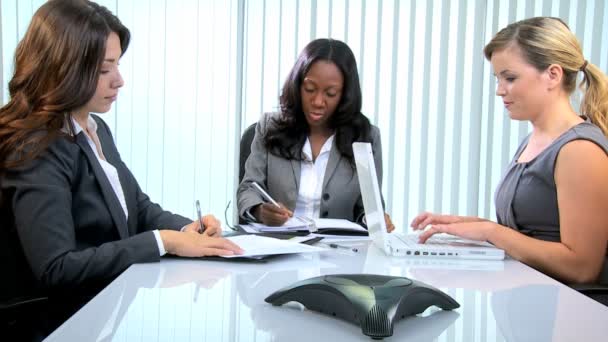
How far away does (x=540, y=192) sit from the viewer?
6.21 ft

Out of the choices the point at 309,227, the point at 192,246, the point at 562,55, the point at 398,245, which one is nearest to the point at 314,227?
the point at 309,227

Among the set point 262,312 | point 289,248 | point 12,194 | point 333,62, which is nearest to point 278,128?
point 333,62

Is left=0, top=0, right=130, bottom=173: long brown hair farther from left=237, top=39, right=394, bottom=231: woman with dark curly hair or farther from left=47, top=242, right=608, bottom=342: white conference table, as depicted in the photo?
left=237, top=39, right=394, bottom=231: woman with dark curly hair

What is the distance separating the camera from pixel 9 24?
3643mm

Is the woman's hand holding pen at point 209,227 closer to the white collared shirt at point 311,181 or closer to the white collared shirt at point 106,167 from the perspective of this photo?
the white collared shirt at point 106,167

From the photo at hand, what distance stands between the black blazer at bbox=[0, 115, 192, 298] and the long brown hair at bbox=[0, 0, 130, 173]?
0.08 meters

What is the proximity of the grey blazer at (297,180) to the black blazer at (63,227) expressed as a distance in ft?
3.01

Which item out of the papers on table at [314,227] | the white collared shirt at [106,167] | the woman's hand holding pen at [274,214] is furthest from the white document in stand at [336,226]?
the white collared shirt at [106,167]

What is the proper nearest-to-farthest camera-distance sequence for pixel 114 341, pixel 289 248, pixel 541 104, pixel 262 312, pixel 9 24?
pixel 114 341 < pixel 262 312 < pixel 289 248 < pixel 541 104 < pixel 9 24

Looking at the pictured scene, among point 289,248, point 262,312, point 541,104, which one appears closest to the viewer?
point 262,312

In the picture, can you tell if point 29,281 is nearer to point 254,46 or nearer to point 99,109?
point 99,109

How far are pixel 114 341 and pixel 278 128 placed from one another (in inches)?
73.8

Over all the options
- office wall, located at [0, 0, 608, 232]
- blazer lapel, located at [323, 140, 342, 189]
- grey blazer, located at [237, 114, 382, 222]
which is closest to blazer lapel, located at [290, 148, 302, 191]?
grey blazer, located at [237, 114, 382, 222]

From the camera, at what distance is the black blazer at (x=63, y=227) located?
1.37 metres
